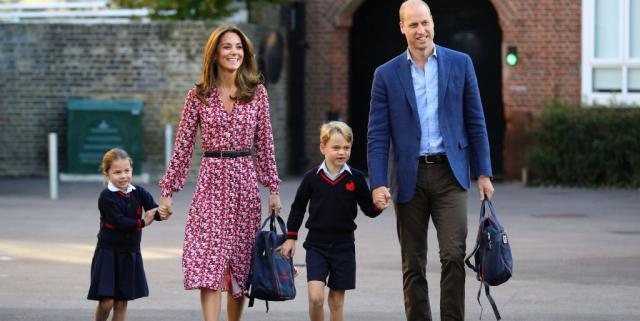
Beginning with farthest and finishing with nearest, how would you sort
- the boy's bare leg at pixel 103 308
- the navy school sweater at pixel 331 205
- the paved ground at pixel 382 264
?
the paved ground at pixel 382 264 < the boy's bare leg at pixel 103 308 < the navy school sweater at pixel 331 205

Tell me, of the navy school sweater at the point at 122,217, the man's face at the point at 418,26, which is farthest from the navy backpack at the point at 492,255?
the navy school sweater at the point at 122,217

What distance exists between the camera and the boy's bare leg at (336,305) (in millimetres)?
7840

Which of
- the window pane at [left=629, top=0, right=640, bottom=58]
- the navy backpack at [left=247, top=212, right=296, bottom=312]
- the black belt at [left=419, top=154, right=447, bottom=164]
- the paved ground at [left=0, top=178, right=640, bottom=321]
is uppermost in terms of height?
the window pane at [left=629, top=0, right=640, bottom=58]

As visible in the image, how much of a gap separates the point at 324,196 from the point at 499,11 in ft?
47.9

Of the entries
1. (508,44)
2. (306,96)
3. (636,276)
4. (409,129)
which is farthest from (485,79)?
(409,129)

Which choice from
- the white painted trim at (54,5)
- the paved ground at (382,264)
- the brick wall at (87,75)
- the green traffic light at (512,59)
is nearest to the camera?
the paved ground at (382,264)

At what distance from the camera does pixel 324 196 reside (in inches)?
311

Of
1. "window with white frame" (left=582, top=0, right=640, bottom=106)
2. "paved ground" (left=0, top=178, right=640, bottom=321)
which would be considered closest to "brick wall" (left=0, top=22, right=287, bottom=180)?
"paved ground" (left=0, top=178, right=640, bottom=321)

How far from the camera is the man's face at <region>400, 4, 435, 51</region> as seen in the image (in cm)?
770

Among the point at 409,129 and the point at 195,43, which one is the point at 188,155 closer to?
the point at 409,129

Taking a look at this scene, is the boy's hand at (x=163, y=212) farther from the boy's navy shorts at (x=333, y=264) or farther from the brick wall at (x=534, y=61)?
the brick wall at (x=534, y=61)

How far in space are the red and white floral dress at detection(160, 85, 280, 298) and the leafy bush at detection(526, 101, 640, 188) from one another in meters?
13.0

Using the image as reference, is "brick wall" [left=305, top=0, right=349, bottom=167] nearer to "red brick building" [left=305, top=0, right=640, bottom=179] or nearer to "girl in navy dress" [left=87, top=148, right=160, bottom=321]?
"red brick building" [left=305, top=0, right=640, bottom=179]

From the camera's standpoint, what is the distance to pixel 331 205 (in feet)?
25.8
